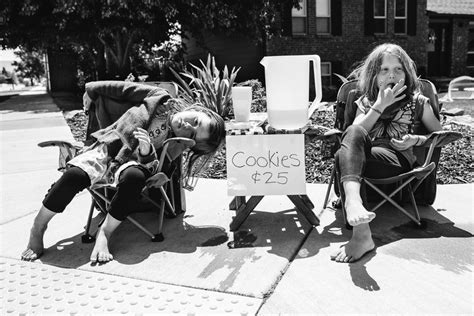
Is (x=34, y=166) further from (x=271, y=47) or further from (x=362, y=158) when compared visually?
(x=271, y=47)

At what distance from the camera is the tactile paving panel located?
1.96m

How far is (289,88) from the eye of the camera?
2.72m

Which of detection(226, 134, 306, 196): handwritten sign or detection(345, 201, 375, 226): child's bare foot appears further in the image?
detection(226, 134, 306, 196): handwritten sign

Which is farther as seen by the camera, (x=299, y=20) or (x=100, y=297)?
(x=299, y=20)

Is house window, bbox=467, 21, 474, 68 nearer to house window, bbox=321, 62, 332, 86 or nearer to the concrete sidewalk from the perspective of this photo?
house window, bbox=321, 62, 332, 86

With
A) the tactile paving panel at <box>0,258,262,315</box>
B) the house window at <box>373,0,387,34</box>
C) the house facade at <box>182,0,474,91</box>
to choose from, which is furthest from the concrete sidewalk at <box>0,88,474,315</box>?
the house window at <box>373,0,387,34</box>

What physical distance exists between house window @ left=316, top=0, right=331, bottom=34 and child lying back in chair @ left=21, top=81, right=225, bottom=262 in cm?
1372

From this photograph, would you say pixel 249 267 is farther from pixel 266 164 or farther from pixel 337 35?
pixel 337 35

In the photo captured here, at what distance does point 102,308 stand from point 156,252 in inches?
26.6

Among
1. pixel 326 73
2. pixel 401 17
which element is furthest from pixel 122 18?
pixel 401 17

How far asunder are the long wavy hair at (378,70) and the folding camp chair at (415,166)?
5.3 inches

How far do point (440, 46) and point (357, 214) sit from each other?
64.6ft

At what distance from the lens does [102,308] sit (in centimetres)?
198

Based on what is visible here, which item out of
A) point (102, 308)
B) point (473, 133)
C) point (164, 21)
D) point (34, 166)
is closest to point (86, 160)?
point (102, 308)
